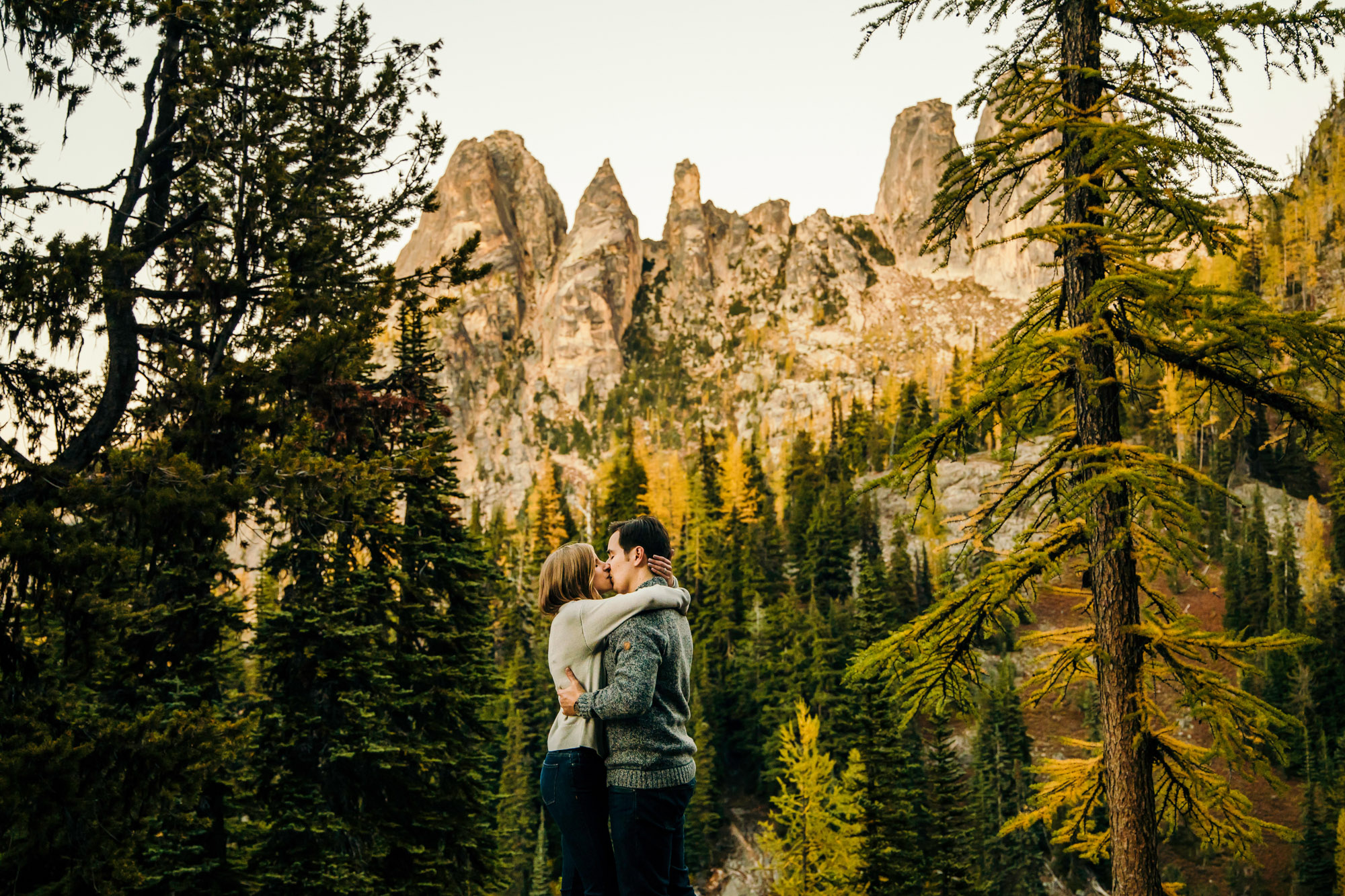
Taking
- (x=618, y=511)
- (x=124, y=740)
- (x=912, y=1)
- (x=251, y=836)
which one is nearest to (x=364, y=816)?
(x=251, y=836)

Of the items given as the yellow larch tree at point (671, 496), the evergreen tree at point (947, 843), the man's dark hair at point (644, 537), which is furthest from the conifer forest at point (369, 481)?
the yellow larch tree at point (671, 496)

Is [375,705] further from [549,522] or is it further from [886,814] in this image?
[549,522]

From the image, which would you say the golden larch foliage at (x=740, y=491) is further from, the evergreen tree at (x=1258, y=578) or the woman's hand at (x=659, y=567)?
the woman's hand at (x=659, y=567)

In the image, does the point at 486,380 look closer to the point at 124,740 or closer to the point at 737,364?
the point at 737,364

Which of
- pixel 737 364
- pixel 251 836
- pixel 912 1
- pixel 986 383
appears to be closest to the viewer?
pixel 986 383

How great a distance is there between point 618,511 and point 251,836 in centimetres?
3507

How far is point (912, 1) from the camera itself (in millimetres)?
7906

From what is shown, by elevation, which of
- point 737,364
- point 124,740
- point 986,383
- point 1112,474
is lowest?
point 124,740

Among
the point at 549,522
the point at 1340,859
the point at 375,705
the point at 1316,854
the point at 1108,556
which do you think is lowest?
the point at 1316,854

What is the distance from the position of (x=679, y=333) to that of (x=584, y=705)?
7351 inches

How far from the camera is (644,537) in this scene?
4.21 meters

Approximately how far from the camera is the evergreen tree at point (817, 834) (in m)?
24.7

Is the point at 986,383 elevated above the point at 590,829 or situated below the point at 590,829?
above

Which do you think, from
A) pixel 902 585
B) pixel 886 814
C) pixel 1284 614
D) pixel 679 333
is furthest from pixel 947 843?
pixel 679 333
